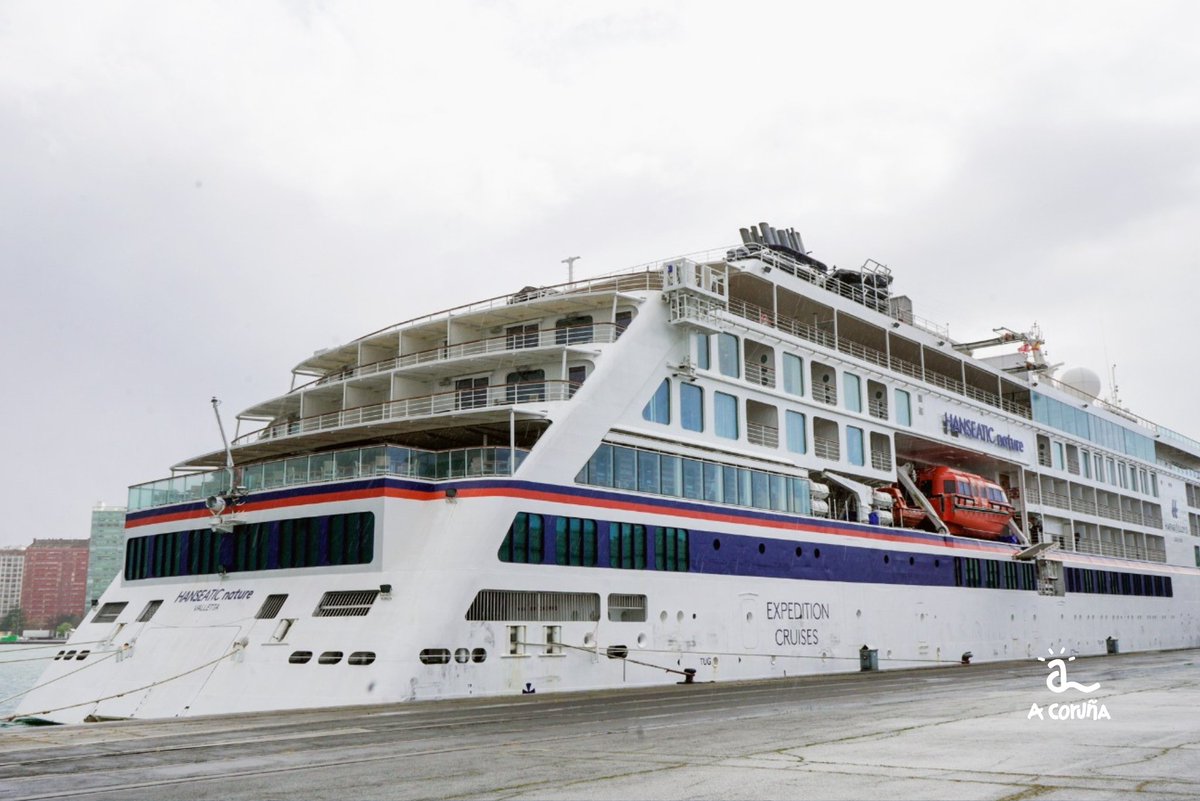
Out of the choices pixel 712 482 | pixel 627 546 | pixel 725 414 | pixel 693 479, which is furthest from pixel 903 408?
pixel 627 546

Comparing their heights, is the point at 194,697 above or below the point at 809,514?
below

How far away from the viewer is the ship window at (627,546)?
94.8 feet

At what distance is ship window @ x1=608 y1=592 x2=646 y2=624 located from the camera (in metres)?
28.7

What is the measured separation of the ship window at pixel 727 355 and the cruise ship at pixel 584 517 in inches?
6.6

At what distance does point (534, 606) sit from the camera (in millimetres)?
26672

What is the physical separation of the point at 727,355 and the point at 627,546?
8.52 m

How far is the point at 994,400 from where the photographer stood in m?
52.7

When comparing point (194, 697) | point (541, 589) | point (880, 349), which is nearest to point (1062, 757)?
point (541, 589)

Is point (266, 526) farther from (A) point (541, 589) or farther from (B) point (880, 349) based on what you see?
(B) point (880, 349)

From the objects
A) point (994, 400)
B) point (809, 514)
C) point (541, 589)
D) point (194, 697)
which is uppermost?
point (994, 400)

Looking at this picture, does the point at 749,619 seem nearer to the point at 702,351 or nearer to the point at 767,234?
the point at 702,351

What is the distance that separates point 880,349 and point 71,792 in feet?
127

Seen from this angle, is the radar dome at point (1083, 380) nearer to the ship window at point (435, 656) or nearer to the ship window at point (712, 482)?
the ship window at point (712, 482)

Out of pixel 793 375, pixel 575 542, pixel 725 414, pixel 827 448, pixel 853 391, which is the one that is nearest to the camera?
pixel 575 542
